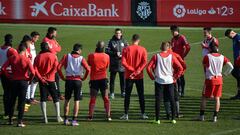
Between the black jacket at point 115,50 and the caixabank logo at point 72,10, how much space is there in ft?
53.1

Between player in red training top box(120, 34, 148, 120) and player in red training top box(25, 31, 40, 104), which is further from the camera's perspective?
player in red training top box(25, 31, 40, 104)

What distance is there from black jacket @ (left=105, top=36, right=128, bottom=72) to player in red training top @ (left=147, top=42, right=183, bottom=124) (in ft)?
13.5

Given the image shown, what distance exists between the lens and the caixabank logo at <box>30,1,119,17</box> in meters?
37.9

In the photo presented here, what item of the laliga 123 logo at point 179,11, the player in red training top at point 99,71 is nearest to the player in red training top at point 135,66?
the player in red training top at point 99,71

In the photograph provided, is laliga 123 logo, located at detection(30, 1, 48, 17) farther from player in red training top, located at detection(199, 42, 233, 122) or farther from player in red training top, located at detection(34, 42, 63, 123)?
player in red training top, located at detection(199, 42, 233, 122)

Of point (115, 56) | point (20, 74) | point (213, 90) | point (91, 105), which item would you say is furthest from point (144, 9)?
point (20, 74)

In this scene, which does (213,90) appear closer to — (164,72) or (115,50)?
(164,72)

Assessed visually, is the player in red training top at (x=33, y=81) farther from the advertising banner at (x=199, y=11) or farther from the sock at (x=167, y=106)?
the advertising banner at (x=199, y=11)

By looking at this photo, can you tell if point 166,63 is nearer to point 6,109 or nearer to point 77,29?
point 6,109

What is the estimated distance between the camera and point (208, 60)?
17734 mm

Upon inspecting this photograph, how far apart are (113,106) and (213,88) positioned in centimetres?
380

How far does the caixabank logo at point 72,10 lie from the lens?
3794 cm

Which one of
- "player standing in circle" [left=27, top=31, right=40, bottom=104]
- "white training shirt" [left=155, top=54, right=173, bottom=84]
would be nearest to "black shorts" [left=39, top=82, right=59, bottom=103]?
"player standing in circle" [left=27, top=31, right=40, bottom=104]

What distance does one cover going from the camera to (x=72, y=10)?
38.2 m
